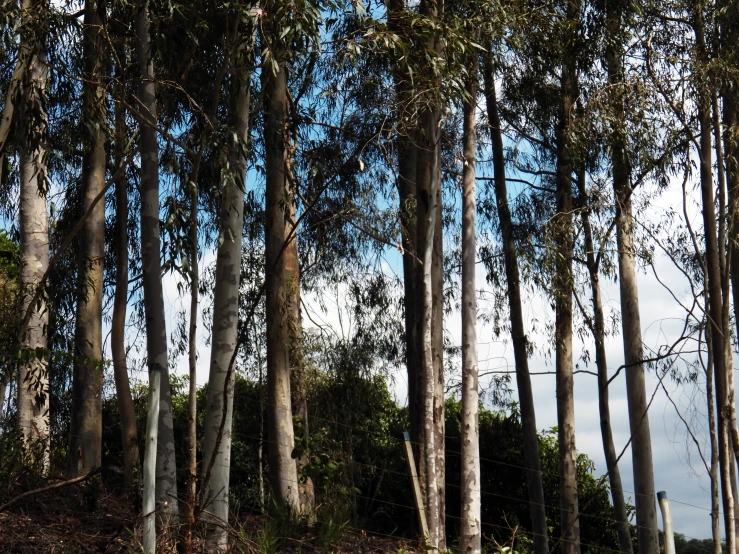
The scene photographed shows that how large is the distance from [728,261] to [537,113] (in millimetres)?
3689

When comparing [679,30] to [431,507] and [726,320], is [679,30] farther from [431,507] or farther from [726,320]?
[431,507]

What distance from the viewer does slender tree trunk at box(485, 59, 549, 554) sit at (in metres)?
11.3

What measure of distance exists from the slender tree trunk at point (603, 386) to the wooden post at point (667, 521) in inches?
236

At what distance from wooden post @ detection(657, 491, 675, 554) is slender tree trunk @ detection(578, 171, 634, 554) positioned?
236 inches

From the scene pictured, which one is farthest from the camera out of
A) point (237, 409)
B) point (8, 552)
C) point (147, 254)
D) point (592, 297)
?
point (237, 409)

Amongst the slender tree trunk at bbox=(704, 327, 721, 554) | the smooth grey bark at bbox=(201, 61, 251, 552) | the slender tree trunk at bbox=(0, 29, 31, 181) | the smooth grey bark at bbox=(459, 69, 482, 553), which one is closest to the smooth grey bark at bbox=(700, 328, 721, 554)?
the slender tree trunk at bbox=(704, 327, 721, 554)

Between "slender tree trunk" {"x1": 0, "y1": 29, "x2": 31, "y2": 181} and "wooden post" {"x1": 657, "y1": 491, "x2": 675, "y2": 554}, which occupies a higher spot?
"slender tree trunk" {"x1": 0, "y1": 29, "x2": 31, "y2": 181}

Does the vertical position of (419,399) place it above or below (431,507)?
above

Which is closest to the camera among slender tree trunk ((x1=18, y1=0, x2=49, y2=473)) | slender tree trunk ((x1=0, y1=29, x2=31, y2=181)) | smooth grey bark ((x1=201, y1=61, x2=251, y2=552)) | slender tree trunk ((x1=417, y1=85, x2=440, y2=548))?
smooth grey bark ((x1=201, y1=61, x2=251, y2=552))

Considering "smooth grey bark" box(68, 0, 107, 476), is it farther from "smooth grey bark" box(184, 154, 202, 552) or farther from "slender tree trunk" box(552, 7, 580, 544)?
"slender tree trunk" box(552, 7, 580, 544)

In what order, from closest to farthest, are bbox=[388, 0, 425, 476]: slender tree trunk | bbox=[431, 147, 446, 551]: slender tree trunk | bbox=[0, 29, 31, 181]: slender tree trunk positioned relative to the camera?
bbox=[0, 29, 31, 181]: slender tree trunk → bbox=[431, 147, 446, 551]: slender tree trunk → bbox=[388, 0, 425, 476]: slender tree trunk

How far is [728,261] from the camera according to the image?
1069 cm

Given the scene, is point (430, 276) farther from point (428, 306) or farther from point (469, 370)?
point (469, 370)

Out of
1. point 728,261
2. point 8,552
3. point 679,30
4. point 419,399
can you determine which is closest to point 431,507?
point 419,399
